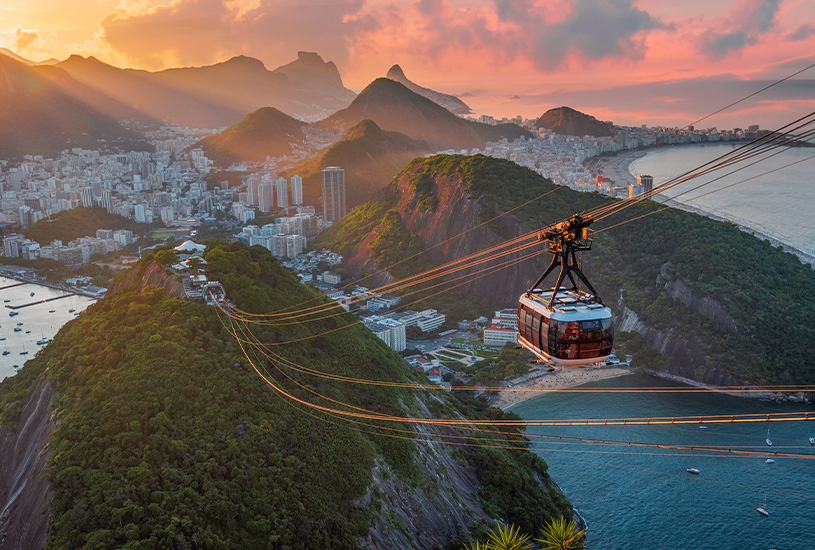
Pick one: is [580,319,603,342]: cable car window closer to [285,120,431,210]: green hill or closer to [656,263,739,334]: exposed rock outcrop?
[656,263,739,334]: exposed rock outcrop

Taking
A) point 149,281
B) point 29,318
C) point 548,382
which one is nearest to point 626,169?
point 548,382

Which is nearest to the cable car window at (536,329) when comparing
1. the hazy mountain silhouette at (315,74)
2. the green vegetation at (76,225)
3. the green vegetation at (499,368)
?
the green vegetation at (499,368)

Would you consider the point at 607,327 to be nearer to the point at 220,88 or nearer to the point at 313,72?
the point at 220,88

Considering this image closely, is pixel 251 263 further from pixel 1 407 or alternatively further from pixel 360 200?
pixel 360 200

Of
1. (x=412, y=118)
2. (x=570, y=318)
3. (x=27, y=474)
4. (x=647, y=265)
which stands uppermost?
(x=412, y=118)

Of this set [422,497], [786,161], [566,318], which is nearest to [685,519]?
[422,497]
